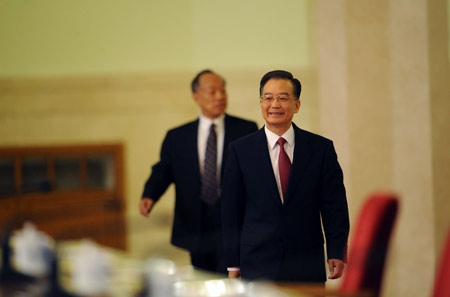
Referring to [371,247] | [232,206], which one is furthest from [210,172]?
[371,247]

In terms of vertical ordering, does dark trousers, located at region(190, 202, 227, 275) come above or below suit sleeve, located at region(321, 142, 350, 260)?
below

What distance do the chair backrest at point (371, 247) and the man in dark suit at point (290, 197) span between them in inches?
32.5

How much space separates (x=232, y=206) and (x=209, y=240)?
1.17 meters

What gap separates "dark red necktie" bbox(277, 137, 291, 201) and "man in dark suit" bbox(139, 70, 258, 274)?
46.5 inches

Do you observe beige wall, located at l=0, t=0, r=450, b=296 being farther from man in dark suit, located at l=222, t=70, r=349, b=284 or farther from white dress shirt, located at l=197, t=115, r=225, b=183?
man in dark suit, located at l=222, t=70, r=349, b=284

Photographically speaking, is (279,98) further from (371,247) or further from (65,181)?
(65,181)

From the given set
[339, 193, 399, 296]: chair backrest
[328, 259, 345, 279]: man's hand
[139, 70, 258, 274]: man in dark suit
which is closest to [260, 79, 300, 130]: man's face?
[328, 259, 345, 279]: man's hand

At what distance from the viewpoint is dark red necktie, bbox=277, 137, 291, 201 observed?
10.0 ft

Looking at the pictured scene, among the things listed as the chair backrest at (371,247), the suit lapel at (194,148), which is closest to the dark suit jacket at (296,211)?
the chair backrest at (371,247)

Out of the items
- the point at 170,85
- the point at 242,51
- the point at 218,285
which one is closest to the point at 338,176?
the point at 218,285

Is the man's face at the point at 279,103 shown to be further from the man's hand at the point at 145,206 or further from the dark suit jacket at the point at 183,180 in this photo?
the man's hand at the point at 145,206

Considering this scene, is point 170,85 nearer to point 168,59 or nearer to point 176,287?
point 168,59

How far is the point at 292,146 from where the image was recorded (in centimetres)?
305

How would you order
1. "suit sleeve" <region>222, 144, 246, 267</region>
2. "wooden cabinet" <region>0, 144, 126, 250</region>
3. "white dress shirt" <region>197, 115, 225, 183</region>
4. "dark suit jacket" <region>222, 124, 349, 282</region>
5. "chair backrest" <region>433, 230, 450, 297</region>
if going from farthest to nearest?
"wooden cabinet" <region>0, 144, 126, 250</region> < "white dress shirt" <region>197, 115, 225, 183</region> < "suit sleeve" <region>222, 144, 246, 267</region> < "dark suit jacket" <region>222, 124, 349, 282</region> < "chair backrest" <region>433, 230, 450, 297</region>
